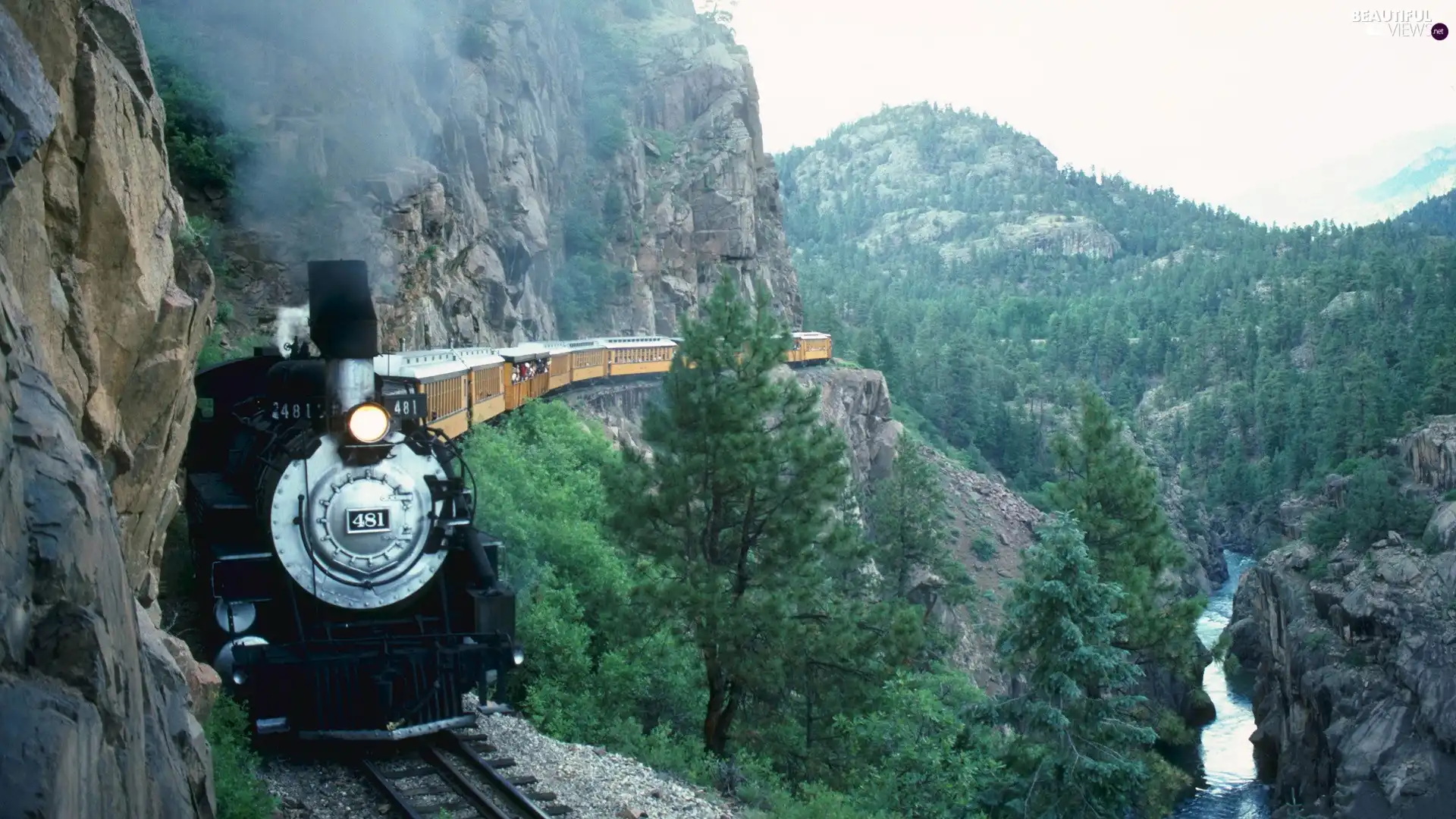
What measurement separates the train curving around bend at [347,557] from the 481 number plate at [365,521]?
0.01m

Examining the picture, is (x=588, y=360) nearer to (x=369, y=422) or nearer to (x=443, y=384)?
(x=443, y=384)

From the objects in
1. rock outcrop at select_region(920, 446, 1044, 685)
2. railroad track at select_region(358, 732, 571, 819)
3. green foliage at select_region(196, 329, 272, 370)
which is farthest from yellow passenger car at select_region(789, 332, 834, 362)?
railroad track at select_region(358, 732, 571, 819)

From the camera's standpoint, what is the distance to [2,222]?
8.27 m

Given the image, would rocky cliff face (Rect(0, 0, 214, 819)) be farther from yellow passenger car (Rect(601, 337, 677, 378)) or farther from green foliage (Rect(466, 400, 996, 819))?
yellow passenger car (Rect(601, 337, 677, 378))

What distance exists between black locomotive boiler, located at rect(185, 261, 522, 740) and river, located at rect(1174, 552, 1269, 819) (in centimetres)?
2998

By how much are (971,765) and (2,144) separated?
15.3 meters

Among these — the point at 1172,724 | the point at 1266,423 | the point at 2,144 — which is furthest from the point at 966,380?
the point at 2,144

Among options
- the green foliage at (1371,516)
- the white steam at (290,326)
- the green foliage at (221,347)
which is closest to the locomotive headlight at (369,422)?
the white steam at (290,326)

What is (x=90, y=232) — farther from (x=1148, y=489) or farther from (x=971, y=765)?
(x=1148, y=489)

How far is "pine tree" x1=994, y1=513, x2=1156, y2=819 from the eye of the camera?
1748 cm

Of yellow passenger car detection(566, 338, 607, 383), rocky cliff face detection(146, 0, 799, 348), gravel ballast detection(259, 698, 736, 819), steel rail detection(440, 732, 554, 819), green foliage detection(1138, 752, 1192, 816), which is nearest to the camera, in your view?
steel rail detection(440, 732, 554, 819)

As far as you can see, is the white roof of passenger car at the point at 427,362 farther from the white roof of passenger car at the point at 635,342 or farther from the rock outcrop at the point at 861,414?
the rock outcrop at the point at 861,414

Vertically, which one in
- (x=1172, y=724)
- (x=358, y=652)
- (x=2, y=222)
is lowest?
(x=1172, y=724)

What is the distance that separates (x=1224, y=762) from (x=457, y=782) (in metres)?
43.9
